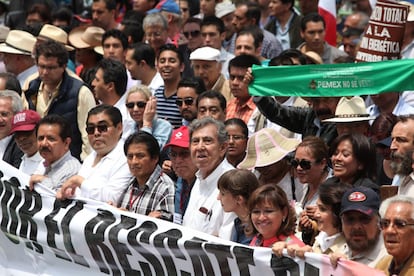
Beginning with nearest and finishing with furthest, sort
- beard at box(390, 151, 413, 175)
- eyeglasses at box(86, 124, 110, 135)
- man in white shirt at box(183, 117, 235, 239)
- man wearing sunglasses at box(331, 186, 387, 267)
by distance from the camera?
man wearing sunglasses at box(331, 186, 387, 267), beard at box(390, 151, 413, 175), man in white shirt at box(183, 117, 235, 239), eyeglasses at box(86, 124, 110, 135)

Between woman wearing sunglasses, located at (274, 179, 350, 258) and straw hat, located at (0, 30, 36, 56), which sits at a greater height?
straw hat, located at (0, 30, 36, 56)

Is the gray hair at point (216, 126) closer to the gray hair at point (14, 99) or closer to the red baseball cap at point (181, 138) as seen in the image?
the red baseball cap at point (181, 138)

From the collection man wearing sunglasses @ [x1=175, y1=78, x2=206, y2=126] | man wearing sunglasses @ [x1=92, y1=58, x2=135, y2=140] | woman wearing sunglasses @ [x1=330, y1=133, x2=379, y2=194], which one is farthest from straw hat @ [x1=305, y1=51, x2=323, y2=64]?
woman wearing sunglasses @ [x1=330, y1=133, x2=379, y2=194]

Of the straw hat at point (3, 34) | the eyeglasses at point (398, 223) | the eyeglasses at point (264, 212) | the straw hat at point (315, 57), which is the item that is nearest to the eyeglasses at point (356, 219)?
the eyeglasses at point (398, 223)

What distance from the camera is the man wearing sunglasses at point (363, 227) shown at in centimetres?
726

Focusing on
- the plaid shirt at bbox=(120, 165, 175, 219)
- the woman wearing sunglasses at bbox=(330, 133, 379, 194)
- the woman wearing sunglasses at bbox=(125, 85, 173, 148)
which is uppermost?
the woman wearing sunglasses at bbox=(125, 85, 173, 148)

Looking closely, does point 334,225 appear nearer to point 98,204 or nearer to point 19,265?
point 98,204

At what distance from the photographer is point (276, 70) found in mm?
10086

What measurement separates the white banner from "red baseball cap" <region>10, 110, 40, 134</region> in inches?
45.4

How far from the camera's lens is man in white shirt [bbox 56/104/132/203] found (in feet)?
30.9

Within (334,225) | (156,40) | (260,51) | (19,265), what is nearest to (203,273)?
(334,225)

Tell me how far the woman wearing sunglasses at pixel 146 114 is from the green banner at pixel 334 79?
100 cm

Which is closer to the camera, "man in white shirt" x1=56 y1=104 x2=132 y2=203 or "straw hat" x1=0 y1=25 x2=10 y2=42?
"man in white shirt" x1=56 y1=104 x2=132 y2=203

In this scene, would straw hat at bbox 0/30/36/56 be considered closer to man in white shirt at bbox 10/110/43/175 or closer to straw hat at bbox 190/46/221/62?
straw hat at bbox 190/46/221/62
